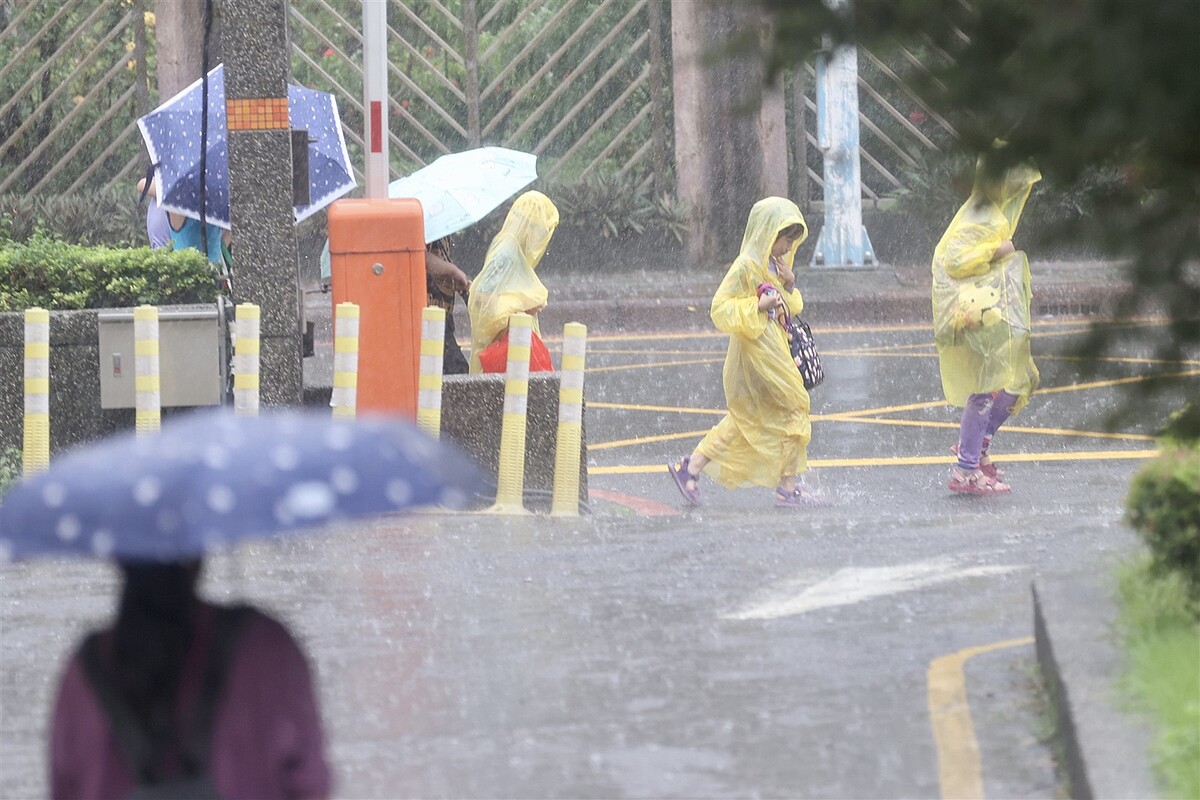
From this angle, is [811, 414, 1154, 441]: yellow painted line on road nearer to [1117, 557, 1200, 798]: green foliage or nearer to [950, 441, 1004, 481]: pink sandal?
[950, 441, 1004, 481]: pink sandal

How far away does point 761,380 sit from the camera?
32.3ft

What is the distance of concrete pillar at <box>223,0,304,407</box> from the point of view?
930cm

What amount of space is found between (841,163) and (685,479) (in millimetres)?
10163

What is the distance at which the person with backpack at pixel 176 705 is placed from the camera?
2.84 m

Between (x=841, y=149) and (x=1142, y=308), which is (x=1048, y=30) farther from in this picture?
(x=841, y=149)

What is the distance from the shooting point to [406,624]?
265 inches

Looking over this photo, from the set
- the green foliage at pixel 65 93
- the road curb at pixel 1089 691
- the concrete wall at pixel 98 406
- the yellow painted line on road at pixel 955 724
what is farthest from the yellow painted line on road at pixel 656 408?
the green foliage at pixel 65 93

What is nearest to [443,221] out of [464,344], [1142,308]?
[464,344]

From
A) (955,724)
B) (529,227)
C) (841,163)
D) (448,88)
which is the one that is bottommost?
(955,724)

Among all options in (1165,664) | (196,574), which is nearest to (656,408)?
(1165,664)

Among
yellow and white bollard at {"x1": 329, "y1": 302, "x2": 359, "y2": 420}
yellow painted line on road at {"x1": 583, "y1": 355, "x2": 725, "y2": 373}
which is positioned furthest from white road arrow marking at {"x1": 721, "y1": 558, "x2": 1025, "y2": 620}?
yellow painted line on road at {"x1": 583, "y1": 355, "x2": 725, "y2": 373}

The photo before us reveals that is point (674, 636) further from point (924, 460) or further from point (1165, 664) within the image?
point (924, 460)

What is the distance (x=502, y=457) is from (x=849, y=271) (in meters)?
11.3

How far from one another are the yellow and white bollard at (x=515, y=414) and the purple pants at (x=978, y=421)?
7.63 feet
